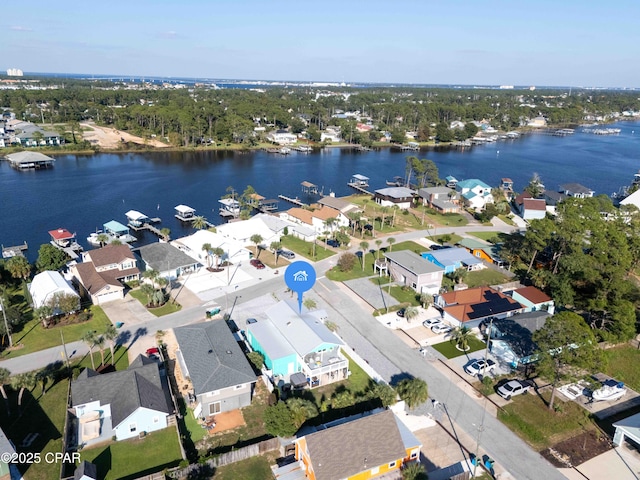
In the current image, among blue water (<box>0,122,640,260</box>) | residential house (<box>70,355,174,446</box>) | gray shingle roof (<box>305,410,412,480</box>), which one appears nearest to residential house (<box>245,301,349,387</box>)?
gray shingle roof (<box>305,410,412,480</box>)

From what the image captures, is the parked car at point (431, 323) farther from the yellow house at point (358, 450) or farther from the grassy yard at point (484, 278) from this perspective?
the yellow house at point (358, 450)

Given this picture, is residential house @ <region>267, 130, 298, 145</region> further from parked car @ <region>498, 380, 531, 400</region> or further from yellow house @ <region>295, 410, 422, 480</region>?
yellow house @ <region>295, 410, 422, 480</region>

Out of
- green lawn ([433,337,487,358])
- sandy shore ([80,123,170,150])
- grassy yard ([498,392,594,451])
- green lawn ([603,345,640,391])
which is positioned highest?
sandy shore ([80,123,170,150])

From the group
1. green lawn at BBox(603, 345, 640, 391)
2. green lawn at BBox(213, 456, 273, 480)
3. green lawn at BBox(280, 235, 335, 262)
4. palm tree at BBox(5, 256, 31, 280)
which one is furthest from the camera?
green lawn at BBox(280, 235, 335, 262)

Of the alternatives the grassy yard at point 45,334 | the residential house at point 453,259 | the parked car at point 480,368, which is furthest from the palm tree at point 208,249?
the parked car at point 480,368

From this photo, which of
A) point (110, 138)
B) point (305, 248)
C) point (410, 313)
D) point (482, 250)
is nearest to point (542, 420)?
point (410, 313)

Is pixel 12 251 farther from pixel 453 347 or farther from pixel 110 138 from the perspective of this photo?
pixel 110 138

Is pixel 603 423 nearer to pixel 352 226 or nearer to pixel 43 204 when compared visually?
pixel 352 226
